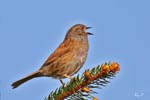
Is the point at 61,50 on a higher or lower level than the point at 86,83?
higher

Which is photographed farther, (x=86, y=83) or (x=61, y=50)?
(x=61, y=50)

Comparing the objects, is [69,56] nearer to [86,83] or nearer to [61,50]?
[61,50]

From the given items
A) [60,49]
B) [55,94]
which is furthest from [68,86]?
[60,49]

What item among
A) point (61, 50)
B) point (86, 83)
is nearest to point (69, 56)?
point (61, 50)

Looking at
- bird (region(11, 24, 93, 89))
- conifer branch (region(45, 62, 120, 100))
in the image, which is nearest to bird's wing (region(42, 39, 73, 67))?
bird (region(11, 24, 93, 89))

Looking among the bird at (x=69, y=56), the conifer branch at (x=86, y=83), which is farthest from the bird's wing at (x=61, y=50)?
the conifer branch at (x=86, y=83)

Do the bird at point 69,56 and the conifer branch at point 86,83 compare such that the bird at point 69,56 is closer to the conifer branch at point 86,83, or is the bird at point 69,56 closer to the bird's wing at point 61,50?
the bird's wing at point 61,50

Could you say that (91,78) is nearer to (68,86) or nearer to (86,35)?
(68,86)
